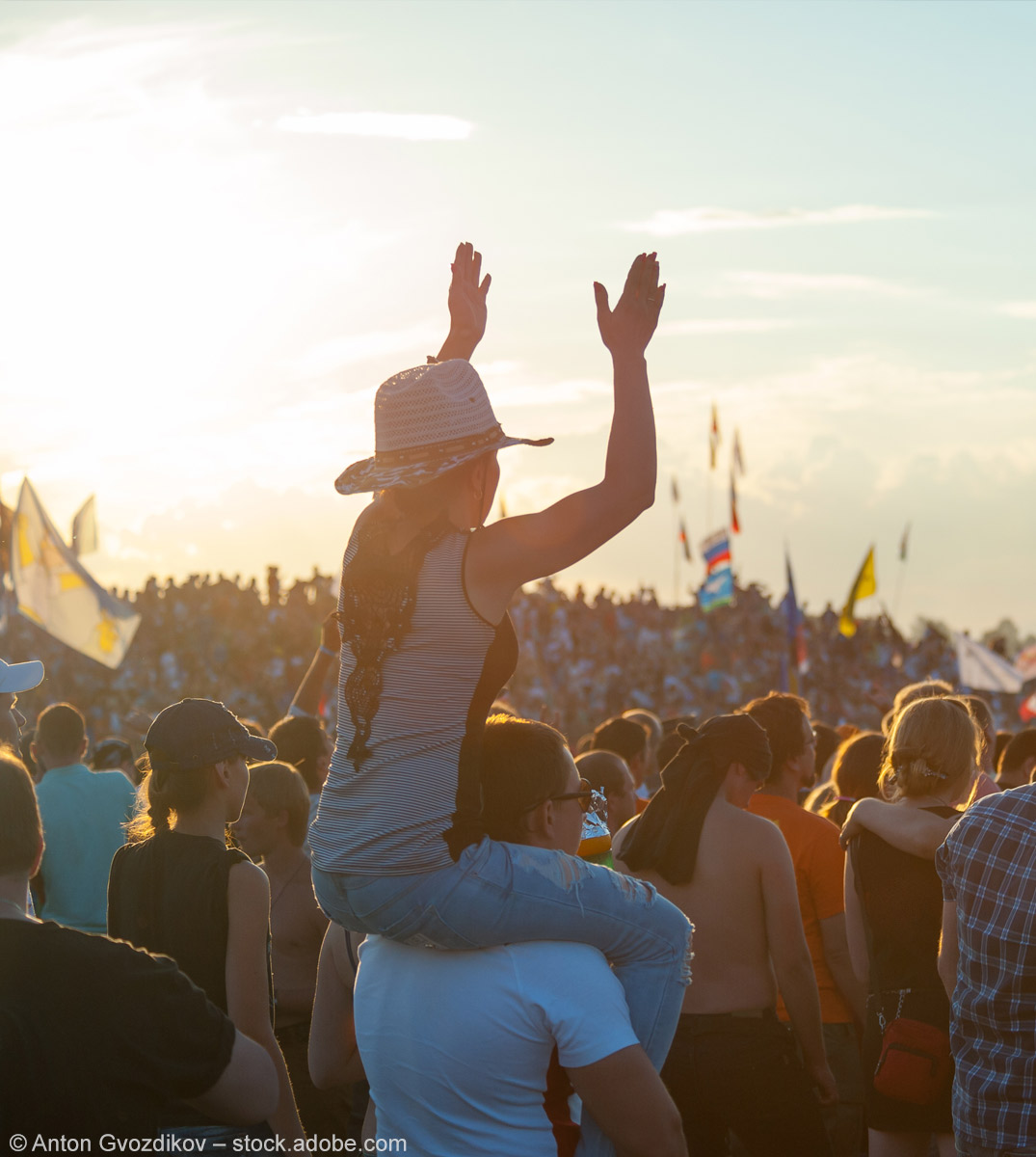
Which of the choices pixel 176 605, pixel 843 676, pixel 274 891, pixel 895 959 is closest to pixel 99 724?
pixel 176 605

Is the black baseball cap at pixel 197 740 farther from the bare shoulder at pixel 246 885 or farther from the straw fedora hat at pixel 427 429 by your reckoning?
the straw fedora hat at pixel 427 429

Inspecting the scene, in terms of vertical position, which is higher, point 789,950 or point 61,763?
point 61,763

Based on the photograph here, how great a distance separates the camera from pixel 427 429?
2902 millimetres

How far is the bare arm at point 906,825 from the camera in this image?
457cm

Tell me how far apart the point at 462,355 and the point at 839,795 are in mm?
3310

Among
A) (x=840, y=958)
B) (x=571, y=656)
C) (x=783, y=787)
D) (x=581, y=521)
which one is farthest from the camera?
(x=571, y=656)

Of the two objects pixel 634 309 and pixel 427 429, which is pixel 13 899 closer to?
pixel 427 429

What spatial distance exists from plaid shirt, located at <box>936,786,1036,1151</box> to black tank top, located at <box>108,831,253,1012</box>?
2.12 m

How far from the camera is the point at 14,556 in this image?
46.7 ft

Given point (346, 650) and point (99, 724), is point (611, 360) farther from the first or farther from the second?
point (99, 724)

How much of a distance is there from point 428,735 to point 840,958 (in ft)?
10.9

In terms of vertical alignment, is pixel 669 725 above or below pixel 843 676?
above

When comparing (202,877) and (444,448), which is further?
(202,877)

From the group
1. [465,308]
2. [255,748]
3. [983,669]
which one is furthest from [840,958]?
[983,669]
